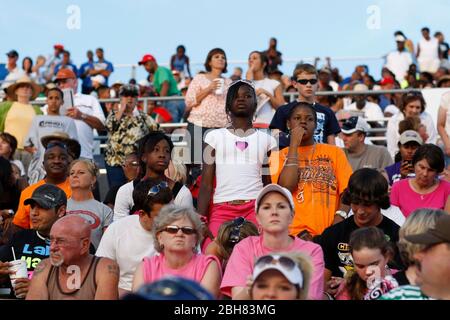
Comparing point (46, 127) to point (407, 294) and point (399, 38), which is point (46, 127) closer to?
point (407, 294)

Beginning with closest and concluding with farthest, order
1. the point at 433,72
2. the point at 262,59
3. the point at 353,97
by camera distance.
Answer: the point at 262,59, the point at 353,97, the point at 433,72

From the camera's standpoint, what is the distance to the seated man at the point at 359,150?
1205cm

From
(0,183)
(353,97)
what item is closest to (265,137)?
(0,183)

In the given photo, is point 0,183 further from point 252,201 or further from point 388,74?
point 388,74

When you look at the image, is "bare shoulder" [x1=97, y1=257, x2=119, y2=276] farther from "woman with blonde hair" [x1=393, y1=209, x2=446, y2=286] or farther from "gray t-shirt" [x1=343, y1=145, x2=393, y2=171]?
"gray t-shirt" [x1=343, y1=145, x2=393, y2=171]

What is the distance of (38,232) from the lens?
8.64m

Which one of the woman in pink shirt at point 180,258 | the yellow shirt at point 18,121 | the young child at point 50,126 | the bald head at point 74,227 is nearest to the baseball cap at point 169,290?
the woman in pink shirt at point 180,258

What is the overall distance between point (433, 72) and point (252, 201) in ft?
45.1

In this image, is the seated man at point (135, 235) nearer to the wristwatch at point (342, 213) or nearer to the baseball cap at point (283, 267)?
the wristwatch at point (342, 213)

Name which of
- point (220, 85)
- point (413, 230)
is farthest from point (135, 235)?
point (220, 85)

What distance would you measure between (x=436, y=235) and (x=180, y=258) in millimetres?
2211

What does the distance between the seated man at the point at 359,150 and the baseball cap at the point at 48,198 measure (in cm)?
423

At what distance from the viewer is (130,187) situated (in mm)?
9438

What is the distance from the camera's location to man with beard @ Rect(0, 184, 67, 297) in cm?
847
